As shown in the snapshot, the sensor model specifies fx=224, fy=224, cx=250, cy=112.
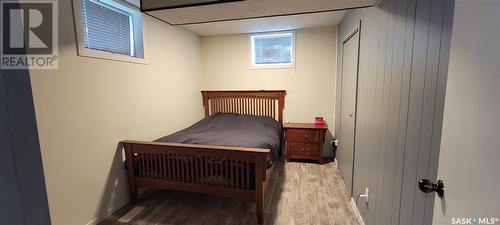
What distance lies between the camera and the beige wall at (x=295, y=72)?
142 inches

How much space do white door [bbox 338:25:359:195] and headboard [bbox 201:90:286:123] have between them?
3.68 feet

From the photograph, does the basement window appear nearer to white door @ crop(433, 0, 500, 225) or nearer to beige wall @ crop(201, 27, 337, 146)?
beige wall @ crop(201, 27, 337, 146)

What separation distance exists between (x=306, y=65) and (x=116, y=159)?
2964 mm

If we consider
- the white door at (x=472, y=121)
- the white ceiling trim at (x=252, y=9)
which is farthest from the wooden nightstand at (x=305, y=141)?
the white door at (x=472, y=121)

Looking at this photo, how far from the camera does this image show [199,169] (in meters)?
2.20

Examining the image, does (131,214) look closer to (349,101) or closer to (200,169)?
(200,169)

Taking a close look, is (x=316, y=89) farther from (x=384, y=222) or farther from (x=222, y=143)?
(x=384, y=222)

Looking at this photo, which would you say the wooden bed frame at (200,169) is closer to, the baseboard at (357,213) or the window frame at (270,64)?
the baseboard at (357,213)

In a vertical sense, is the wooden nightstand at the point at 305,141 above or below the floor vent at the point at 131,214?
above

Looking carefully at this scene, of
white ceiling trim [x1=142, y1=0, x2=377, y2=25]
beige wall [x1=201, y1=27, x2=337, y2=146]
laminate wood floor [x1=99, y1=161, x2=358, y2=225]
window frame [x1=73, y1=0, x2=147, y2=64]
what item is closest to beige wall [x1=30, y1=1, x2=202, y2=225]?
window frame [x1=73, y1=0, x2=147, y2=64]

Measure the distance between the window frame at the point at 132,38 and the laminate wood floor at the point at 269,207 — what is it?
153cm

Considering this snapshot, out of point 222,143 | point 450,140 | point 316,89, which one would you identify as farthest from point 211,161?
point 316,89

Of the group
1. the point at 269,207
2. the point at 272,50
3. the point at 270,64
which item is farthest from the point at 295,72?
the point at 269,207

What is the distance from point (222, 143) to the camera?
8.07ft
